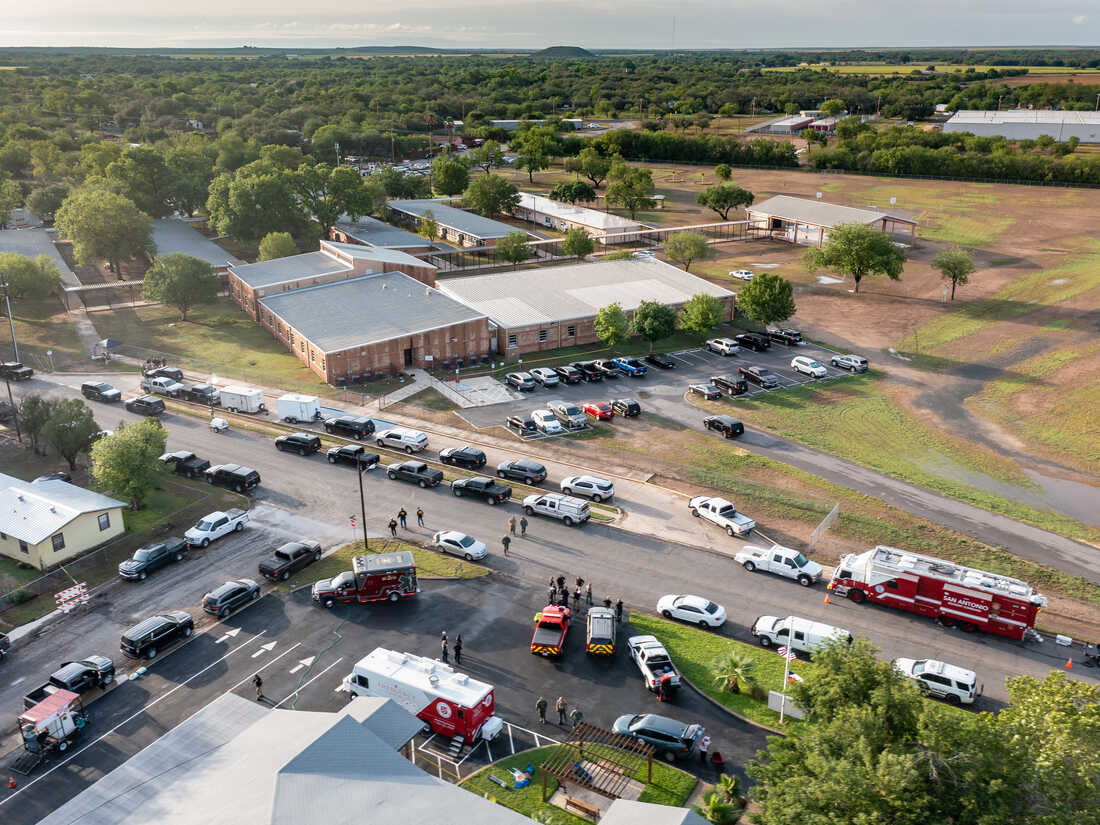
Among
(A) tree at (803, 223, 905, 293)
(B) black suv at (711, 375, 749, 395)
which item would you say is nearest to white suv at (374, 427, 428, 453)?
(B) black suv at (711, 375, 749, 395)

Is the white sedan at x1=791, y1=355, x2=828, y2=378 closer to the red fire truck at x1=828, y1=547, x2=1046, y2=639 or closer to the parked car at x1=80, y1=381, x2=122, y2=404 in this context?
the red fire truck at x1=828, y1=547, x2=1046, y2=639

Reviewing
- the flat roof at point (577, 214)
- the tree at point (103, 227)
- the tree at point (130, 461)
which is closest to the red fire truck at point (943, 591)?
the tree at point (130, 461)

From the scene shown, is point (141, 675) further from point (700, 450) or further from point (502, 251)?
point (502, 251)

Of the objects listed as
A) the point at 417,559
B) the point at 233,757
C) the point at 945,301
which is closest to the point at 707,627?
the point at 417,559

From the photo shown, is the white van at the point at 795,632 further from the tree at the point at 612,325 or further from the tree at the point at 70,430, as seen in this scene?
the tree at the point at 70,430

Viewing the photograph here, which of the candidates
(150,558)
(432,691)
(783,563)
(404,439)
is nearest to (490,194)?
(404,439)
